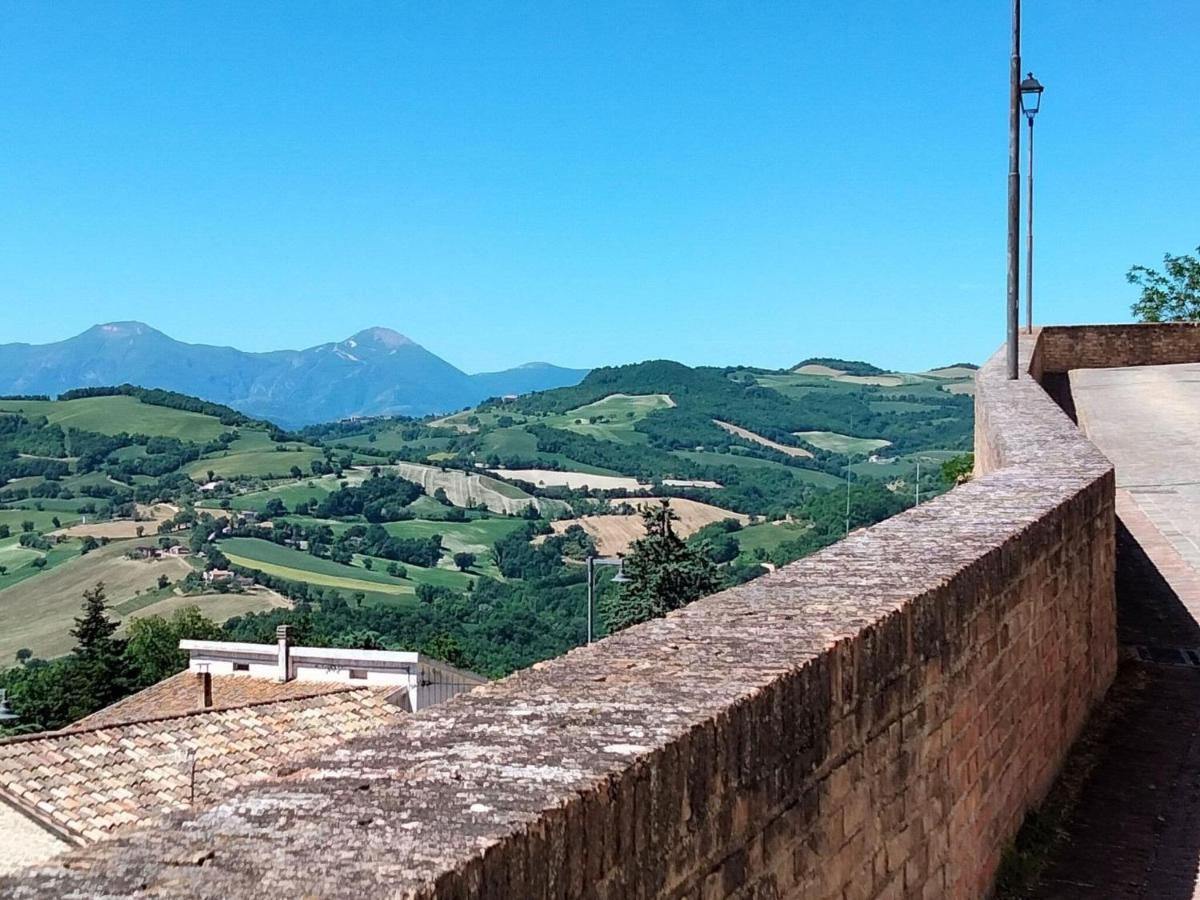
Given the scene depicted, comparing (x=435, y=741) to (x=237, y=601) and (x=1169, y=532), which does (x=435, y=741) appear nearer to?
(x=1169, y=532)

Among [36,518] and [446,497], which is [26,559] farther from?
[446,497]

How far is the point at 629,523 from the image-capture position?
93312mm

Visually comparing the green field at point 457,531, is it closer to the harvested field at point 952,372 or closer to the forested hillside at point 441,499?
the forested hillside at point 441,499

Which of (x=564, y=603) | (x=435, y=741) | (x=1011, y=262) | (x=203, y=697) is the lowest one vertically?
(x=564, y=603)

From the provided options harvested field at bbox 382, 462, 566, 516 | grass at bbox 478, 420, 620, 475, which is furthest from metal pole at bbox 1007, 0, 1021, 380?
grass at bbox 478, 420, 620, 475

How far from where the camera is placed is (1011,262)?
1238cm

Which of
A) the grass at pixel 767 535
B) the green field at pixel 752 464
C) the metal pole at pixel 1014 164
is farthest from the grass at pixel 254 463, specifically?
the metal pole at pixel 1014 164

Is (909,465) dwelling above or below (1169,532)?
below

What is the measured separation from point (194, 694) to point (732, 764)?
26014 millimetres

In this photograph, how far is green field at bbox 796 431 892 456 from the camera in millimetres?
142625

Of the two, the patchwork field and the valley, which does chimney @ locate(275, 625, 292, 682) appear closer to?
the valley

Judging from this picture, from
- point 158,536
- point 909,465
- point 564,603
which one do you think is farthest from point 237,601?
point 909,465

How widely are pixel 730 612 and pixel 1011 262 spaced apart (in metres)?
9.30

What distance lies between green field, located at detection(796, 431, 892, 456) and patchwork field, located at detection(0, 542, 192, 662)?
260 feet
